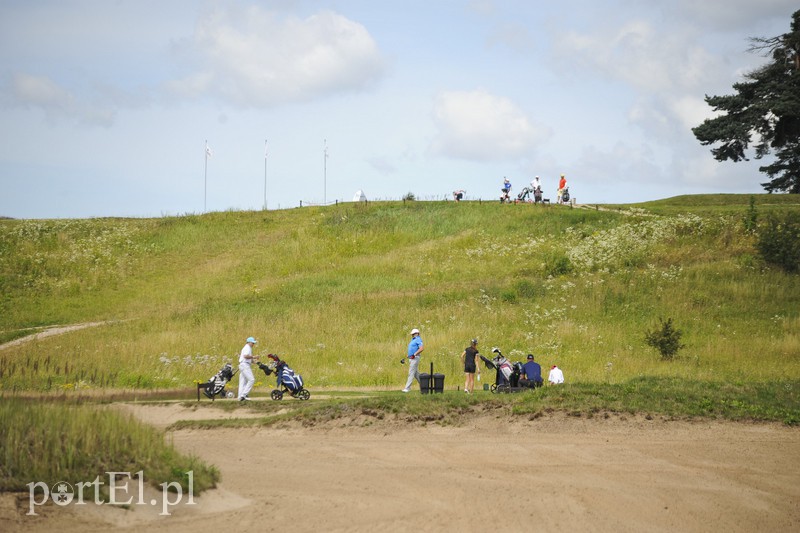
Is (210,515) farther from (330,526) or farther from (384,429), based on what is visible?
(384,429)

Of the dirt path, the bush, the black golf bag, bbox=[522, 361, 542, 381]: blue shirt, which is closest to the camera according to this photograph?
the black golf bag

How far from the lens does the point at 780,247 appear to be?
47.4 m

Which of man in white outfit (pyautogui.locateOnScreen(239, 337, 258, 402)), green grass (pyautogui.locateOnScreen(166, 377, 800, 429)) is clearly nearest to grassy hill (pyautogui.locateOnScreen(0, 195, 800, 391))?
green grass (pyautogui.locateOnScreen(166, 377, 800, 429))

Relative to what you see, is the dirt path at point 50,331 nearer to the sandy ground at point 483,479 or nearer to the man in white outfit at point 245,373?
the man in white outfit at point 245,373

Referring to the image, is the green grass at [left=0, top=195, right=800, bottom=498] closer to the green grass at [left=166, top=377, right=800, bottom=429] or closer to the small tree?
the green grass at [left=166, top=377, right=800, bottom=429]

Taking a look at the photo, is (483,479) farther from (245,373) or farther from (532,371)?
(245,373)

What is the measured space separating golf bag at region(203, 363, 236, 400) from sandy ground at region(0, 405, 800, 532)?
6.70 metres

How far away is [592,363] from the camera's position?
3356 cm

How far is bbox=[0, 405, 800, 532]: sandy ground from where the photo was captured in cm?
1243

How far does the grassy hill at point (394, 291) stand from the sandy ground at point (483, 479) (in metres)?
8.95

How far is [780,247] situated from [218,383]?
36.7 meters

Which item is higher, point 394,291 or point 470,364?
point 394,291

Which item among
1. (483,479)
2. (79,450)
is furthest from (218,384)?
(483,479)

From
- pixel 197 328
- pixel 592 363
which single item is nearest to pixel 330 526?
pixel 592 363
